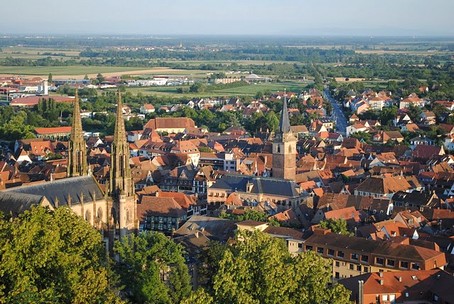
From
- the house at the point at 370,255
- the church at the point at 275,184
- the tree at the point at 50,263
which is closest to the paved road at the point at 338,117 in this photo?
the church at the point at 275,184

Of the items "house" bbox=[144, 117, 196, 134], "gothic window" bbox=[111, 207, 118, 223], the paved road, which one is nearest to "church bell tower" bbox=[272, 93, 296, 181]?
"gothic window" bbox=[111, 207, 118, 223]

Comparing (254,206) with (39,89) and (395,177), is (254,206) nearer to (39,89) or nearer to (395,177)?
(395,177)

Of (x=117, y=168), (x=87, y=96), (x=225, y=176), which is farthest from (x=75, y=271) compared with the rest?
(x=87, y=96)

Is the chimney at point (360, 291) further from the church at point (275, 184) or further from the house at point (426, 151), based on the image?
the house at point (426, 151)

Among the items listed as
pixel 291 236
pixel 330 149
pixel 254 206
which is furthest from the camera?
pixel 330 149

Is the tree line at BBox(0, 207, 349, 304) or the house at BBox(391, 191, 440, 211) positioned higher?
the tree line at BBox(0, 207, 349, 304)

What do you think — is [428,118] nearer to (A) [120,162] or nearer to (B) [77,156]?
(B) [77,156]

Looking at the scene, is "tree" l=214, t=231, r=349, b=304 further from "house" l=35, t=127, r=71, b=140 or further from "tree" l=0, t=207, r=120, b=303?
"house" l=35, t=127, r=71, b=140
